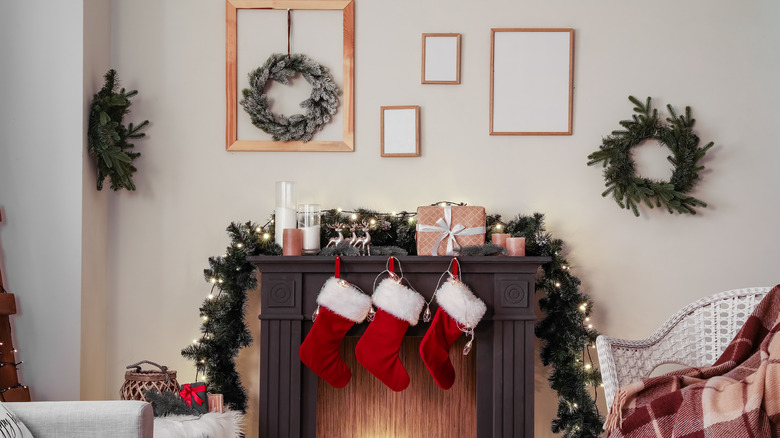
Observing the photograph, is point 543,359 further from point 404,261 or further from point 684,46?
point 684,46

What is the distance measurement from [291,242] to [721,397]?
5.21 feet

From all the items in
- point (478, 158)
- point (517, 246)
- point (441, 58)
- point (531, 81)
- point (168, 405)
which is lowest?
point (168, 405)

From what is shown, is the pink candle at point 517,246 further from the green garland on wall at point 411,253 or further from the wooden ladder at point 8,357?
the wooden ladder at point 8,357

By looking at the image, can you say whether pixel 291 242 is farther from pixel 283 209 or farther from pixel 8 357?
pixel 8 357

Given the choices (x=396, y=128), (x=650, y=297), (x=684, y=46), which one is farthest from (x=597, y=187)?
(x=396, y=128)

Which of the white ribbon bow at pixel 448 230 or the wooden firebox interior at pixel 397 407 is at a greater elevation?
the white ribbon bow at pixel 448 230

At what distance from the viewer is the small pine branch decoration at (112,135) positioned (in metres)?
2.71

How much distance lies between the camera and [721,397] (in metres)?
1.92

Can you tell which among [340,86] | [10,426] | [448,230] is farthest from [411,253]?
[10,426]

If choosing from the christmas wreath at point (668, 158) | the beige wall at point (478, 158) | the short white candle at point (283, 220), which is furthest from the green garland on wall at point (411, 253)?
the christmas wreath at point (668, 158)

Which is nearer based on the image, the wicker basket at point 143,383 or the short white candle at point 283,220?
the wicker basket at point 143,383

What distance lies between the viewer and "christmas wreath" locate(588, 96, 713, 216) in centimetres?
279

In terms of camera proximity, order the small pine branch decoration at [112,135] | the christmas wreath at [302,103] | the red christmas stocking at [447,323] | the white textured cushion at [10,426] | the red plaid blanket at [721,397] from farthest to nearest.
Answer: the christmas wreath at [302,103], the small pine branch decoration at [112,135], the red christmas stocking at [447,323], the red plaid blanket at [721,397], the white textured cushion at [10,426]

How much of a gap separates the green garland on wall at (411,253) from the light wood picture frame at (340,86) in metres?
0.33
